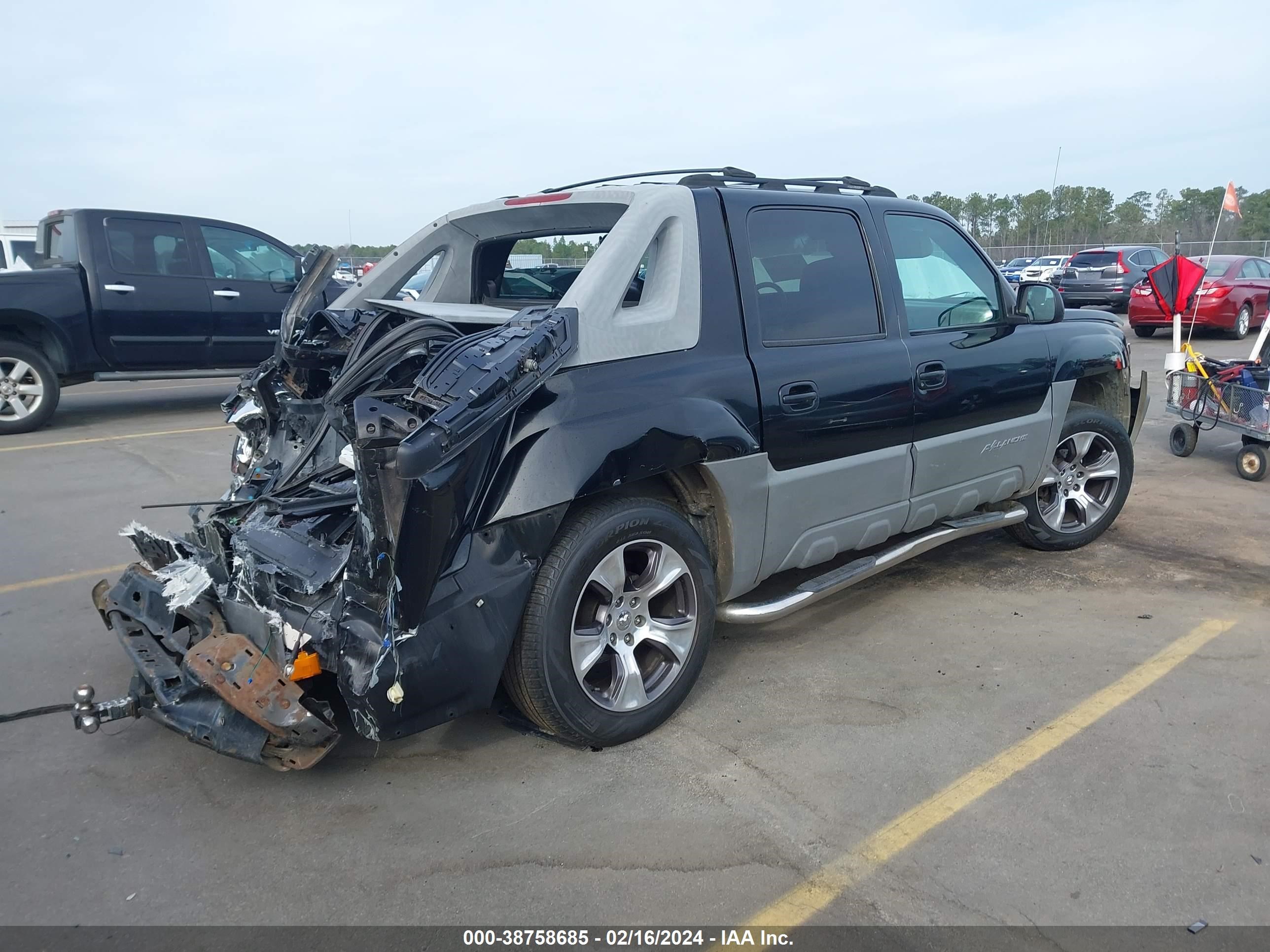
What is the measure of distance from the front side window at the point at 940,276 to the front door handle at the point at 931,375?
0.61 ft

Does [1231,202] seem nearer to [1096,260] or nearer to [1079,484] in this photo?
[1079,484]

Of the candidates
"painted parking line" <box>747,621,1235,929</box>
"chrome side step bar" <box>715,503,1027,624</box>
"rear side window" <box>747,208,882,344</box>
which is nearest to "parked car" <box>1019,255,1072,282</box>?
"chrome side step bar" <box>715,503,1027,624</box>

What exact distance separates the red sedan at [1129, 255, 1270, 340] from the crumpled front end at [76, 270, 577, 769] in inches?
667

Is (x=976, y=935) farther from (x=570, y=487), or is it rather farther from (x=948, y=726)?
(x=570, y=487)

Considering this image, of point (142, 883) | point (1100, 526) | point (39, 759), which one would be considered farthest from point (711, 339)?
point (1100, 526)

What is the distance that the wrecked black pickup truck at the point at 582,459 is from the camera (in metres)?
2.84

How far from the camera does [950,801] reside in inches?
120

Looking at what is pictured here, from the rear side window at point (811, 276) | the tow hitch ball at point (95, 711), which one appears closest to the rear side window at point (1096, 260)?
the rear side window at point (811, 276)

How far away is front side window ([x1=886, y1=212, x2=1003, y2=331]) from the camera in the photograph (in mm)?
4410

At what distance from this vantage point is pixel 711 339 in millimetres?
3539

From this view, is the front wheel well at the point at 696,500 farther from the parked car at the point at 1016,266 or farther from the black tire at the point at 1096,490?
the parked car at the point at 1016,266

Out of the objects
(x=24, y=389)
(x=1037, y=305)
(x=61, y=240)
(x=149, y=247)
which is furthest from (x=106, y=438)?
(x=1037, y=305)

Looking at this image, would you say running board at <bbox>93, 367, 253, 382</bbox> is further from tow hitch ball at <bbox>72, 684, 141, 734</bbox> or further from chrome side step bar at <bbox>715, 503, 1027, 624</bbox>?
chrome side step bar at <bbox>715, 503, 1027, 624</bbox>

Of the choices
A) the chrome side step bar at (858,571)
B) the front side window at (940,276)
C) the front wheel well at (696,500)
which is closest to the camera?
the front wheel well at (696,500)
